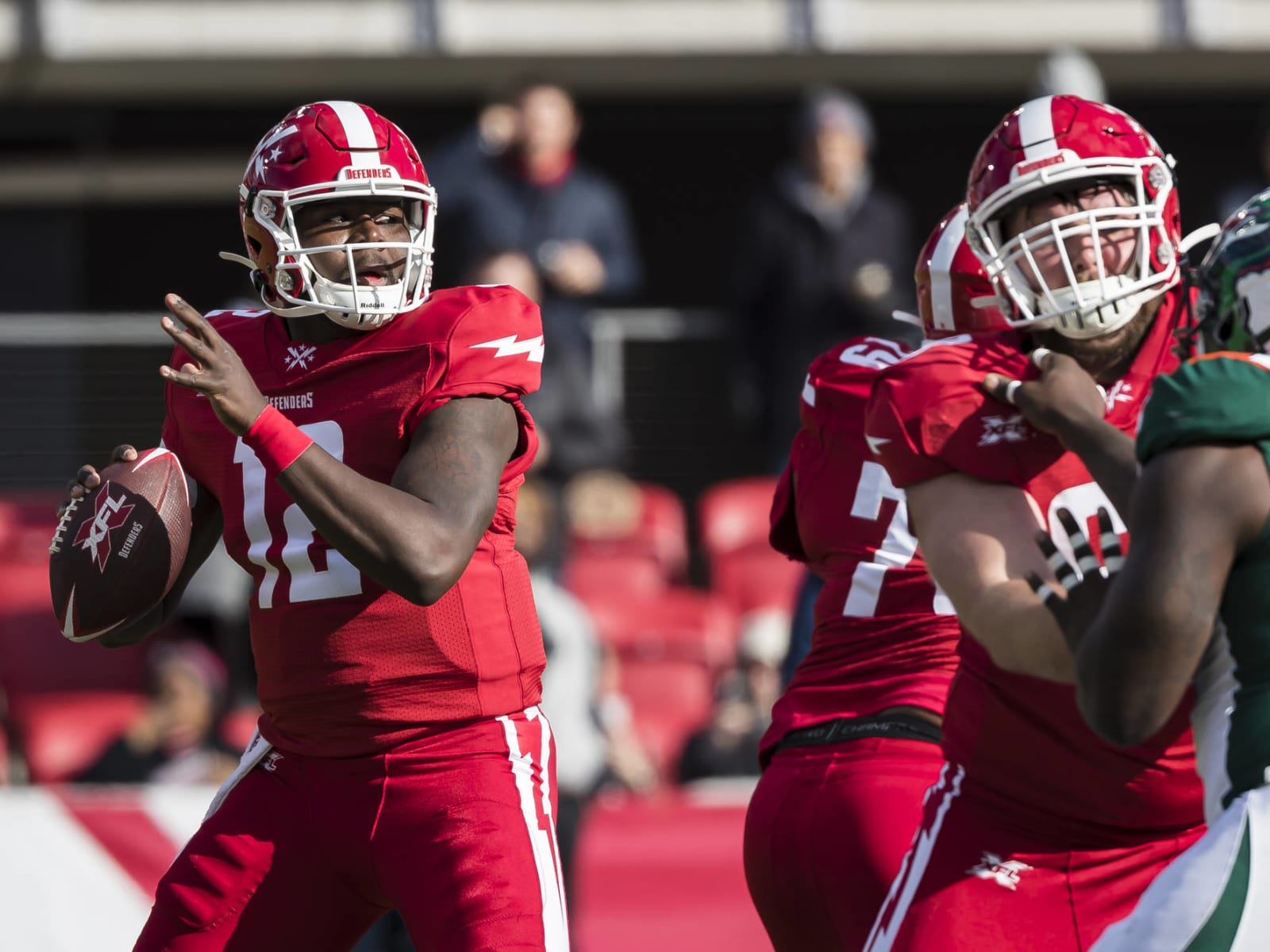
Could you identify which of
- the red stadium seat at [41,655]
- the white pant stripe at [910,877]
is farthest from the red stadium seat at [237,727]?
A: the white pant stripe at [910,877]

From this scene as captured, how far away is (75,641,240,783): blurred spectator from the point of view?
6.91m

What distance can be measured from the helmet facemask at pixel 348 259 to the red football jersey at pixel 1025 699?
880 mm

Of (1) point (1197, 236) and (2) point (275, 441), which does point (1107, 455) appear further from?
(2) point (275, 441)

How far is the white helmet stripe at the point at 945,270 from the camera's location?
3520mm

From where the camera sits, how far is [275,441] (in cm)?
286

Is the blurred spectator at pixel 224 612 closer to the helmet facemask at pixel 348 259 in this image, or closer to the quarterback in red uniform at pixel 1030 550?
the helmet facemask at pixel 348 259

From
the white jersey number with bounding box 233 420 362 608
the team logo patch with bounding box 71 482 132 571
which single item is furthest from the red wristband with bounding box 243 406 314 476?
the team logo patch with bounding box 71 482 132 571

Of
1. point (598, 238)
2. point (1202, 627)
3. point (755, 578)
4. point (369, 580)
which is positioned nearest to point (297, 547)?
point (369, 580)

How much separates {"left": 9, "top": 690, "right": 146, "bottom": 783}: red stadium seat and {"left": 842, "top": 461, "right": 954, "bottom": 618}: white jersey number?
15.8 ft

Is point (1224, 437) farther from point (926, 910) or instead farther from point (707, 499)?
point (707, 499)

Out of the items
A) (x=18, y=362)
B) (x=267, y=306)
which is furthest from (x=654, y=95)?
(x=267, y=306)

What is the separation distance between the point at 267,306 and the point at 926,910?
155cm

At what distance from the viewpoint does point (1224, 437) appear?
2.21m

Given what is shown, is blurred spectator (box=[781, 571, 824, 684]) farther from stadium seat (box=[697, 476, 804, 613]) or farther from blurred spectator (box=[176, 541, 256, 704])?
blurred spectator (box=[176, 541, 256, 704])
